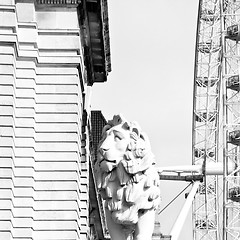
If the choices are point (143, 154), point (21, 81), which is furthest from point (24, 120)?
point (143, 154)

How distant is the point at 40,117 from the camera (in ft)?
134

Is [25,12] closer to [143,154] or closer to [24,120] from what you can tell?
[24,120]

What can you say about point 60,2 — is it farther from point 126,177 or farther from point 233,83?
point 233,83

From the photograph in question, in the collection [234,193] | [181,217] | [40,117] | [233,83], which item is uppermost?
[40,117]

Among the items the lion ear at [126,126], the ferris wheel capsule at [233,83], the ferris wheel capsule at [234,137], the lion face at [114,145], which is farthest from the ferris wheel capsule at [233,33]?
the lion face at [114,145]

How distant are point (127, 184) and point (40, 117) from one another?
2329cm

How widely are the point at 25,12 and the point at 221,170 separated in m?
53.4

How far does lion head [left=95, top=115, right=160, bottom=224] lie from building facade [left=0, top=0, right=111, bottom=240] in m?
19.2

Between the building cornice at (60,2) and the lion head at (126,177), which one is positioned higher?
the lion head at (126,177)

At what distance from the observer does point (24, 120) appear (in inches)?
1585

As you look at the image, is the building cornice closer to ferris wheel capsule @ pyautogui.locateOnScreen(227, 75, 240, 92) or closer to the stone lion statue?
the stone lion statue

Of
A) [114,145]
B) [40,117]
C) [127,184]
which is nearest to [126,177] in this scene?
[127,184]

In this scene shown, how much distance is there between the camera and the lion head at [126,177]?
1778 cm

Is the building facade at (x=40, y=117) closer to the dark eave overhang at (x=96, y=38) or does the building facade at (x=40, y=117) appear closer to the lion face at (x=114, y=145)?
the dark eave overhang at (x=96, y=38)
